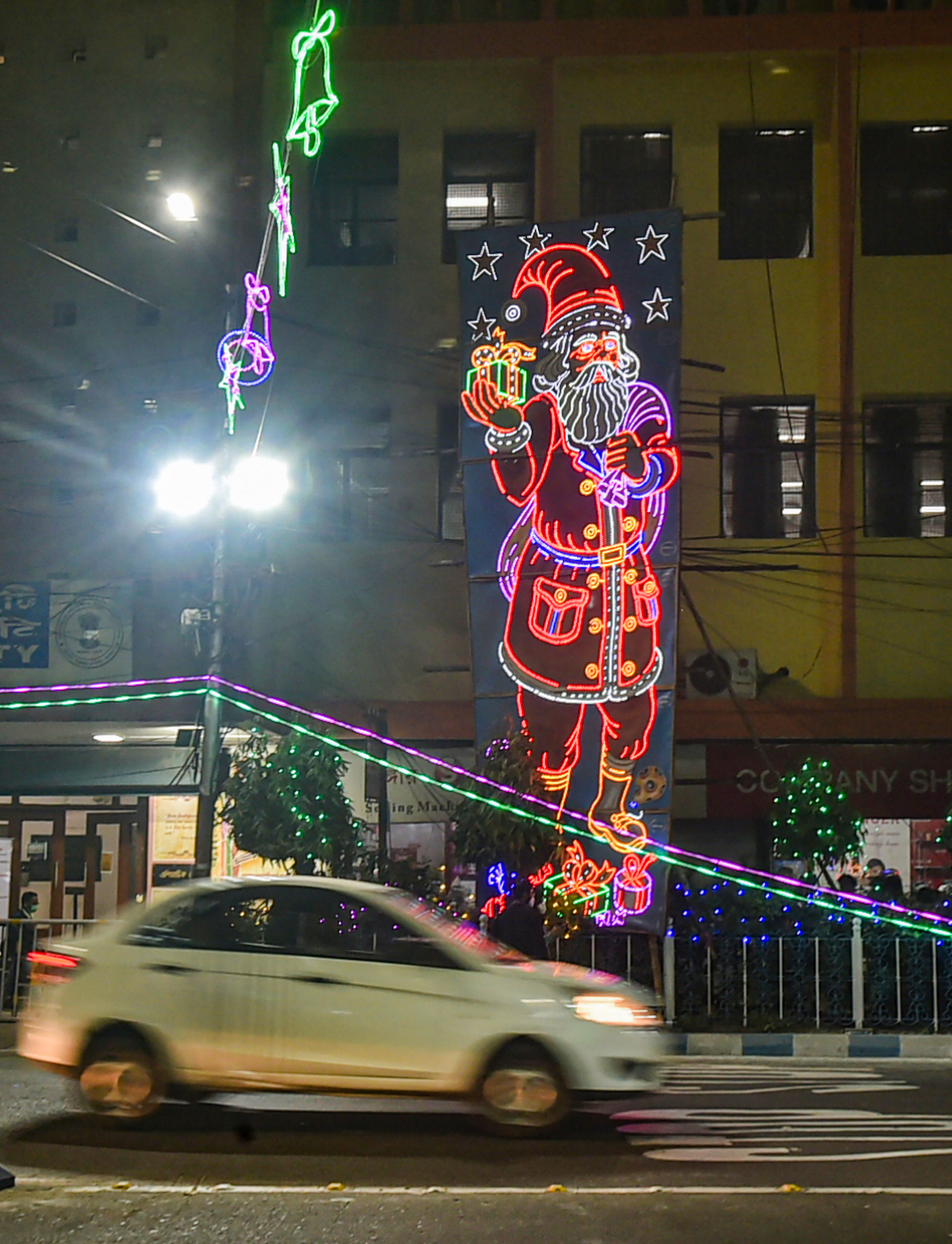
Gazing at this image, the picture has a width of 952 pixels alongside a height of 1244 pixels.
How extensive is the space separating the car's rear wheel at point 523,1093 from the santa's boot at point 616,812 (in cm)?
732

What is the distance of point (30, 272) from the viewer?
829 inches

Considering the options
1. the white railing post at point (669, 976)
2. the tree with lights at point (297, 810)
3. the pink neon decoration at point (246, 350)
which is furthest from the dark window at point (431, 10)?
the white railing post at point (669, 976)

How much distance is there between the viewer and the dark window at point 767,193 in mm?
20547

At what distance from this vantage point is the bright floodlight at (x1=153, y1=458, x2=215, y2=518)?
→ 51.8 feet

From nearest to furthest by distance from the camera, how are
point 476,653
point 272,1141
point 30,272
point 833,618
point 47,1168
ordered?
point 47,1168, point 272,1141, point 476,653, point 833,618, point 30,272

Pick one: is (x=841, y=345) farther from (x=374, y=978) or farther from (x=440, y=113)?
(x=374, y=978)

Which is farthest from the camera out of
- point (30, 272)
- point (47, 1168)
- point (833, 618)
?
point (30, 272)

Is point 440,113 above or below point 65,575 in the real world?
above

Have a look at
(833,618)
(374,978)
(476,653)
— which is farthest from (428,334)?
(374,978)

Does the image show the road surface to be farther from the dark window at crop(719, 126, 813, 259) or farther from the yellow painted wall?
the dark window at crop(719, 126, 813, 259)

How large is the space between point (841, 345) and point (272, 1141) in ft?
47.5

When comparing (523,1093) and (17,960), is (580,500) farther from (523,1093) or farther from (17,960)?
(523,1093)

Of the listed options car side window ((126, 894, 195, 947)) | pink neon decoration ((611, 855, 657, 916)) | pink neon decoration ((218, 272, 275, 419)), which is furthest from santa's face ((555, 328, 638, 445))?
car side window ((126, 894, 195, 947))

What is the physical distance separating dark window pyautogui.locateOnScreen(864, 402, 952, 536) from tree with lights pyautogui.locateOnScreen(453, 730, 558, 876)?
7.66 m
